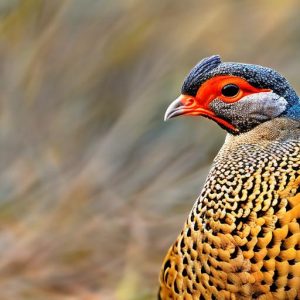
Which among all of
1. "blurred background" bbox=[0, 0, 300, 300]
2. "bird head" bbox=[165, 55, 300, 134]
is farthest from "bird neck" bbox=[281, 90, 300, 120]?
"blurred background" bbox=[0, 0, 300, 300]

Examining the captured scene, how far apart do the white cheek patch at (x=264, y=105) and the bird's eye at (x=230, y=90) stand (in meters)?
0.03

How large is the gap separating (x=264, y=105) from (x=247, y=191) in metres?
0.23

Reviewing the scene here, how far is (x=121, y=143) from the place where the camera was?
4.22 meters

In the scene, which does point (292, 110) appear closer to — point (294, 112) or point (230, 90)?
point (294, 112)

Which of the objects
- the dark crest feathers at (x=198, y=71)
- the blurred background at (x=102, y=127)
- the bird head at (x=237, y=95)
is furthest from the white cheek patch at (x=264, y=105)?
the blurred background at (x=102, y=127)

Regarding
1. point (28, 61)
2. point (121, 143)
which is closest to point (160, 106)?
point (121, 143)

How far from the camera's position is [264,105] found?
7.07 feet

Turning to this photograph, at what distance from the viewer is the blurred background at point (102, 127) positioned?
400cm

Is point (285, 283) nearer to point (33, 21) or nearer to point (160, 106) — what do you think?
point (160, 106)

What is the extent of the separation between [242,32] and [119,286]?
1.34 m

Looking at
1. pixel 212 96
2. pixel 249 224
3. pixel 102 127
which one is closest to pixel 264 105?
pixel 212 96

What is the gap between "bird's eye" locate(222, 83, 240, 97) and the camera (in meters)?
2.18

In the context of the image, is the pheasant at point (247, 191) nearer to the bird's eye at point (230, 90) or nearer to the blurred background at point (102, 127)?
the bird's eye at point (230, 90)

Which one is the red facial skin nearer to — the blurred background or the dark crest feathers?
the dark crest feathers
